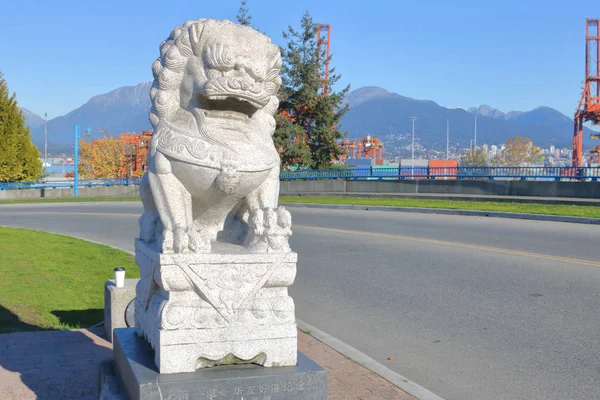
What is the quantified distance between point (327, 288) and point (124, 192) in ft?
91.0

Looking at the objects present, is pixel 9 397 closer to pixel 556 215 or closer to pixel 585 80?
pixel 556 215

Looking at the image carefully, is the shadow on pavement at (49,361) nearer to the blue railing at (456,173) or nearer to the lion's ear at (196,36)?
the lion's ear at (196,36)

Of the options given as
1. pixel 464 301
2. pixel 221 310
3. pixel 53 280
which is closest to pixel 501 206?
pixel 464 301

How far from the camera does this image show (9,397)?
517cm

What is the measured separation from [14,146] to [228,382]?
3775cm

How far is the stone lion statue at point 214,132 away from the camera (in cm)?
438

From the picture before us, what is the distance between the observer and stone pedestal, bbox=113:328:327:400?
12.6ft

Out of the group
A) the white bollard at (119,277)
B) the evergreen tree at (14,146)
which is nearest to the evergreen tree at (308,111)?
the evergreen tree at (14,146)

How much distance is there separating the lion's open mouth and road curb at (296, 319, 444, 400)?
2.68 metres

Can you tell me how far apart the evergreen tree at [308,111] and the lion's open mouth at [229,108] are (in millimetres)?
31375

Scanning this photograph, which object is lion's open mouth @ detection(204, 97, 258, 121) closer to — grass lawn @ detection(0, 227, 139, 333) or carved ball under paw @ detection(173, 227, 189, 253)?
carved ball under paw @ detection(173, 227, 189, 253)

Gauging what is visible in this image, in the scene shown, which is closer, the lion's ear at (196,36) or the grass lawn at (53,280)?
the lion's ear at (196,36)

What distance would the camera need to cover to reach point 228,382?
12.9 ft

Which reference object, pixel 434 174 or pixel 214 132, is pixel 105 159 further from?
pixel 214 132
